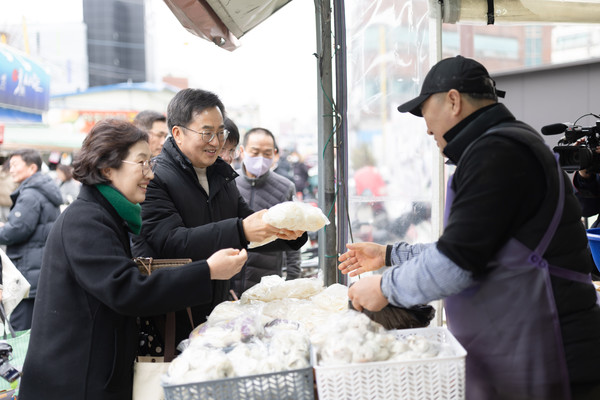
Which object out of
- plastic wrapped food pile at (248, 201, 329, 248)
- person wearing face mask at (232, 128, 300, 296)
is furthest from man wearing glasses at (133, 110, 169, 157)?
plastic wrapped food pile at (248, 201, 329, 248)

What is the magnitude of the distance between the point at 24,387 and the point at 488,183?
1817 millimetres

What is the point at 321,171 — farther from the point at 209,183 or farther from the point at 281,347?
the point at 281,347

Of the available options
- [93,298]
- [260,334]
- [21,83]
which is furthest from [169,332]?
[21,83]

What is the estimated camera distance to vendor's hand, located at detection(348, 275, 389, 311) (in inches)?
64.4

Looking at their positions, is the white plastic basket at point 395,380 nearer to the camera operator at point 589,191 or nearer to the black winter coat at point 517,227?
the black winter coat at point 517,227

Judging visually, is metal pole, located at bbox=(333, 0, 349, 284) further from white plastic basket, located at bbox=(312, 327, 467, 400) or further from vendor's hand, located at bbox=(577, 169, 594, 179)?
vendor's hand, located at bbox=(577, 169, 594, 179)

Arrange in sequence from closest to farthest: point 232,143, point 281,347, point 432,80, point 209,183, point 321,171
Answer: point 281,347, point 432,80, point 209,183, point 321,171, point 232,143

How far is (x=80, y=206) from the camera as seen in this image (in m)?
1.91

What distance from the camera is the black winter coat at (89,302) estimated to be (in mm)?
1799

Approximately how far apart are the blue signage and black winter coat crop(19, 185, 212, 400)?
8.51 metres

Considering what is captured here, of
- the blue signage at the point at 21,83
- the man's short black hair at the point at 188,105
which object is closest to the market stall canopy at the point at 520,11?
the man's short black hair at the point at 188,105

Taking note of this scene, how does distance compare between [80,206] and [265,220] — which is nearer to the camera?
[80,206]

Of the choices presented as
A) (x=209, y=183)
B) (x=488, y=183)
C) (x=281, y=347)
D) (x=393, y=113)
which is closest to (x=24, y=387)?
(x=281, y=347)

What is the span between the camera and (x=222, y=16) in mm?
2969
